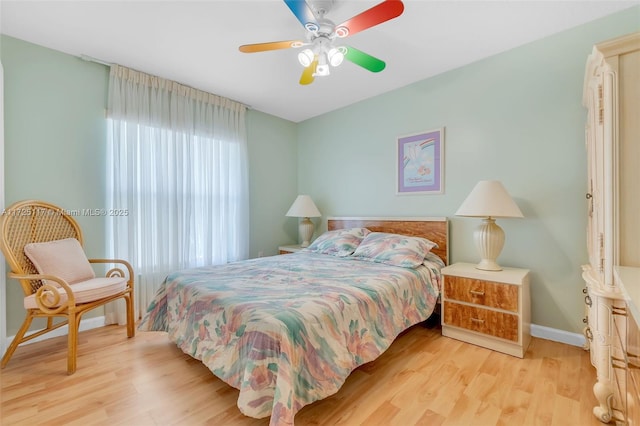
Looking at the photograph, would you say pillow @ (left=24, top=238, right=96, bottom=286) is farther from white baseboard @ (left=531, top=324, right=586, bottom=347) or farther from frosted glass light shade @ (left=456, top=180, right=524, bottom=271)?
white baseboard @ (left=531, top=324, right=586, bottom=347)

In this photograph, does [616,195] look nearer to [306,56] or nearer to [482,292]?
[482,292]

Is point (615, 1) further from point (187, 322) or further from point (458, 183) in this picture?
point (187, 322)

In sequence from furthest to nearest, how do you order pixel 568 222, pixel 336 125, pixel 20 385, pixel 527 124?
pixel 336 125 < pixel 527 124 < pixel 568 222 < pixel 20 385

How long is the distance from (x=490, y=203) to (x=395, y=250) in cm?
90

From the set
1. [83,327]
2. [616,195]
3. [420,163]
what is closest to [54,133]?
[83,327]

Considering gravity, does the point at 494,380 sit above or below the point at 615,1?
below

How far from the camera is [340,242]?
124 inches

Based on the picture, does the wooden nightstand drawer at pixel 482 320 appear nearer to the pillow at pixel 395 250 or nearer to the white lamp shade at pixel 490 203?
the pillow at pixel 395 250

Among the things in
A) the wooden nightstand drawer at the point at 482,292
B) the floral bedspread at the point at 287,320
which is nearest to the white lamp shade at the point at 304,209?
the floral bedspread at the point at 287,320

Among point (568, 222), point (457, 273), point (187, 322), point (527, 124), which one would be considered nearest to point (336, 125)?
point (527, 124)

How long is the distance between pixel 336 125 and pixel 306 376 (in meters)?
3.39

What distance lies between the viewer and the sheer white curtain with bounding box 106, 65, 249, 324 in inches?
109

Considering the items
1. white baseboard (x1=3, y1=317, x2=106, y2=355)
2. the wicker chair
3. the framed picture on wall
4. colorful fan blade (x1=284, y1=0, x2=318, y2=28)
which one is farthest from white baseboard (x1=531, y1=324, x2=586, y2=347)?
white baseboard (x1=3, y1=317, x2=106, y2=355)

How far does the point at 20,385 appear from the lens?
68.9 inches
